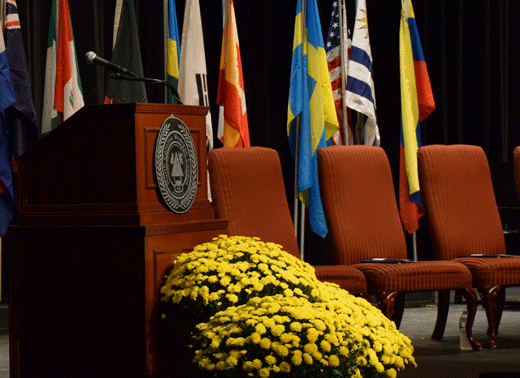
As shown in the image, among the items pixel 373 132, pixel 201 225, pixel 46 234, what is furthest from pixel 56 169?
pixel 373 132

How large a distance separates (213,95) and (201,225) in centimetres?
334

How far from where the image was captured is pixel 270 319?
2.10 metres

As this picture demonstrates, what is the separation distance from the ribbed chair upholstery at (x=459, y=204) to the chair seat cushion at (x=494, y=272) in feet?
0.82

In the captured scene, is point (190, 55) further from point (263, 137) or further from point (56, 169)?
point (56, 169)

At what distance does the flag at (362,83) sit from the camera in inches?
218

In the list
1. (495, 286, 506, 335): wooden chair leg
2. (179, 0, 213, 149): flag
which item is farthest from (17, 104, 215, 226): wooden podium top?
(179, 0, 213, 149): flag

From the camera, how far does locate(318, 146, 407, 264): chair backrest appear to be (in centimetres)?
412

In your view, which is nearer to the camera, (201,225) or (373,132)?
(201,225)

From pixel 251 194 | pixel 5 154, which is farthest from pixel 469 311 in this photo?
pixel 5 154

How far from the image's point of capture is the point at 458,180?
14.5 ft

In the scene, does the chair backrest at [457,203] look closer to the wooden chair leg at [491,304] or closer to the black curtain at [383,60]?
the wooden chair leg at [491,304]

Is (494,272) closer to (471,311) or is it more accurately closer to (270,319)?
(471,311)

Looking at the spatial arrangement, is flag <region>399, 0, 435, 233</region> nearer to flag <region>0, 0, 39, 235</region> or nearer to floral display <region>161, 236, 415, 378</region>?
flag <region>0, 0, 39, 235</region>

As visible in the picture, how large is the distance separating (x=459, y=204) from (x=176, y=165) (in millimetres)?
2325
